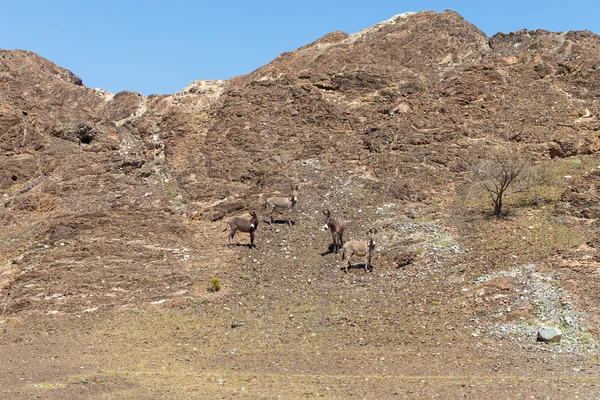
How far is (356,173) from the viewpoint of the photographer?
33.8 meters

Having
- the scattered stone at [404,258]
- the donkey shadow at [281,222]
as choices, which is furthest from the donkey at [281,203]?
the scattered stone at [404,258]

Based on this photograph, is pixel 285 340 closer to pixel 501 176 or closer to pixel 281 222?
pixel 281 222

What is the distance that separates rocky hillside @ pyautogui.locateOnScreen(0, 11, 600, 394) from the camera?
22.6 meters

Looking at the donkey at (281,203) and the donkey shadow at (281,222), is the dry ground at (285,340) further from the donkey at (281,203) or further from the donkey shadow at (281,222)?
the donkey at (281,203)

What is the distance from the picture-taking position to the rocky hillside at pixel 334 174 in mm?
22609

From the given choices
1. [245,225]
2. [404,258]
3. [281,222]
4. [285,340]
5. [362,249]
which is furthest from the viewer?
[281,222]

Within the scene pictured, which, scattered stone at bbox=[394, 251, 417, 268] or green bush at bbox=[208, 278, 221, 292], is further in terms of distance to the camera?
scattered stone at bbox=[394, 251, 417, 268]

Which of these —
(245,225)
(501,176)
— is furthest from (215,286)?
(501,176)

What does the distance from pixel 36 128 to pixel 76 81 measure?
21.0 meters

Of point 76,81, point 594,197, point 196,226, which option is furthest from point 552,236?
point 76,81

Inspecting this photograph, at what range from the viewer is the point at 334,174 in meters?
34.0

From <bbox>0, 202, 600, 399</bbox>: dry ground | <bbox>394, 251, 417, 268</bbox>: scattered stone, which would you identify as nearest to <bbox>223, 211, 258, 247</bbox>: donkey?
<bbox>0, 202, 600, 399</bbox>: dry ground

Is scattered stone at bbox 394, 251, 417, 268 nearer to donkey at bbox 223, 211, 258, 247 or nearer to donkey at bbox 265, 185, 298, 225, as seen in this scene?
donkey at bbox 223, 211, 258, 247

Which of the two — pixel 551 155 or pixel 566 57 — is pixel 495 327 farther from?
pixel 566 57
